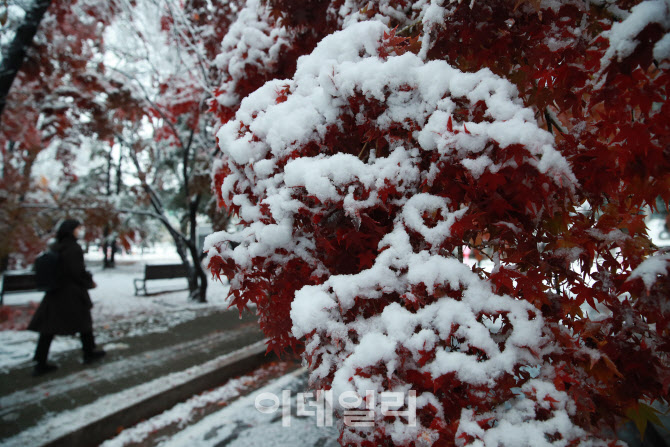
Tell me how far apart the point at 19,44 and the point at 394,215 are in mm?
5858

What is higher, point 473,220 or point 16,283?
point 473,220

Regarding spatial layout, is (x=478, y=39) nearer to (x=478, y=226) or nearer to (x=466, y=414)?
(x=478, y=226)

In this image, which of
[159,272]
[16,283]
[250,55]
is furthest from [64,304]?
[159,272]

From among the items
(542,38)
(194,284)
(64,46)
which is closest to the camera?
(542,38)

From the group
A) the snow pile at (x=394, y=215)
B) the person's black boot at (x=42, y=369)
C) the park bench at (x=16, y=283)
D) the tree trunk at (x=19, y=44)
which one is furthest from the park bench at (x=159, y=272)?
the snow pile at (x=394, y=215)

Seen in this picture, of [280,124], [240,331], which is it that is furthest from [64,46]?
[280,124]

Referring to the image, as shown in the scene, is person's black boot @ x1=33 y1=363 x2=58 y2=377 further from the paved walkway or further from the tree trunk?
the tree trunk

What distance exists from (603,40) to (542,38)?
217 mm

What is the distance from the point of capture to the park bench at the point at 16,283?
23.9ft

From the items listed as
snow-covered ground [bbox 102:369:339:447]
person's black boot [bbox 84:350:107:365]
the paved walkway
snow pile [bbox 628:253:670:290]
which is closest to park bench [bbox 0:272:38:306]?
the paved walkway

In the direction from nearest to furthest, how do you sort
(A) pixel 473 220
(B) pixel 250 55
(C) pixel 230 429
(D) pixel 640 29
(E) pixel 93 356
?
(D) pixel 640 29
(A) pixel 473 220
(B) pixel 250 55
(C) pixel 230 429
(E) pixel 93 356

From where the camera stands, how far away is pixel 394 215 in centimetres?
147

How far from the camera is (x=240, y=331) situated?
6211 mm

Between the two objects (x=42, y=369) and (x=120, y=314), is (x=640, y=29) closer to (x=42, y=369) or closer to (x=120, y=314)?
(x=42, y=369)
